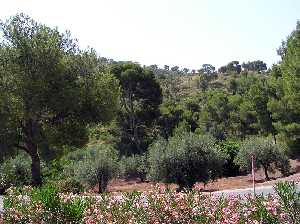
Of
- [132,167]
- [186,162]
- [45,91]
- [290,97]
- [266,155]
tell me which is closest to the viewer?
[45,91]

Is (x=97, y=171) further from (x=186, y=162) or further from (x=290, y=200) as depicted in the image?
(x=290, y=200)

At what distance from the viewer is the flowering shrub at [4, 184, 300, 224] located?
625 cm

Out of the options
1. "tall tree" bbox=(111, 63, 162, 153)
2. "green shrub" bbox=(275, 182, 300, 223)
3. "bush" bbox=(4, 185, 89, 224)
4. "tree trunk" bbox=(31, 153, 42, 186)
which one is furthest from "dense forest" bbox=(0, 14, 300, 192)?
"green shrub" bbox=(275, 182, 300, 223)

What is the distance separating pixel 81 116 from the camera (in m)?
24.7

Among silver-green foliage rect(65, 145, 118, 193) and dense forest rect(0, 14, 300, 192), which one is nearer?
dense forest rect(0, 14, 300, 192)

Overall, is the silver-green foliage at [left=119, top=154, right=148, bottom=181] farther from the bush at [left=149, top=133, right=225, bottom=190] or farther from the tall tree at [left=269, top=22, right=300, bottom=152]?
the bush at [left=149, top=133, right=225, bottom=190]

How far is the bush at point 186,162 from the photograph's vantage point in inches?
1097

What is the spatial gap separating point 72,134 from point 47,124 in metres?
1.25

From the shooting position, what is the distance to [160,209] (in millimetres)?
7250

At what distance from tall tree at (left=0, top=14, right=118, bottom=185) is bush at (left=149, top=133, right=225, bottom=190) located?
14.0ft

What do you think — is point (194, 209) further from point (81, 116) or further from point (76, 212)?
point (81, 116)

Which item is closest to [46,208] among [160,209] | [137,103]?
[160,209]

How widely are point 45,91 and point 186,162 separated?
28.8 feet

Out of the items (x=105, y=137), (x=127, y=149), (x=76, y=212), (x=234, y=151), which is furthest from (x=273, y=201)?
(x=105, y=137)
